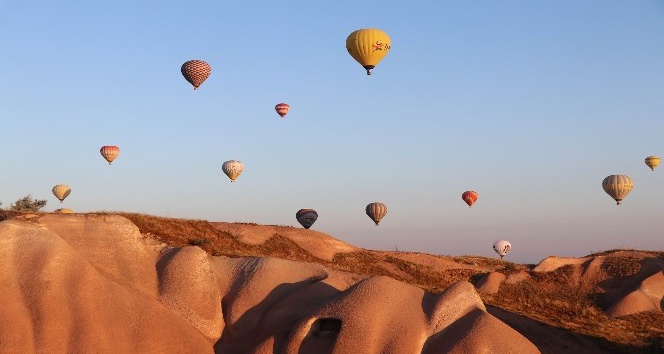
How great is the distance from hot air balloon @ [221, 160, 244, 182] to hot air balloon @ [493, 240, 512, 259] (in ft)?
94.8

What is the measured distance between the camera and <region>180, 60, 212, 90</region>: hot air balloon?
6438cm

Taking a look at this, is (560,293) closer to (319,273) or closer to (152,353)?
(319,273)

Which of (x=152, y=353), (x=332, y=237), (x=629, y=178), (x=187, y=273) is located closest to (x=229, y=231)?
(x=332, y=237)

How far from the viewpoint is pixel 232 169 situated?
73062 mm

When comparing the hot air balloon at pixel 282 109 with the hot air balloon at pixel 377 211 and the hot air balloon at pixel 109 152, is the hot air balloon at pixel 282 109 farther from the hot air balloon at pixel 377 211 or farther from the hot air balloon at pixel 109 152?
the hot air balloon at pixel 109 152

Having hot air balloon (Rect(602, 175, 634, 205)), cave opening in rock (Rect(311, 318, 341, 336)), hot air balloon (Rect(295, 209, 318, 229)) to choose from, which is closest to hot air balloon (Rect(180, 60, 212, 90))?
hot air balloon (Rect(295, 209, 318, 229))

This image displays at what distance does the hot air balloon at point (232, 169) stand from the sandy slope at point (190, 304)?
41.9 m

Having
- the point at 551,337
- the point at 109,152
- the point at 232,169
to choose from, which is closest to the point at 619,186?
the point at 232,169

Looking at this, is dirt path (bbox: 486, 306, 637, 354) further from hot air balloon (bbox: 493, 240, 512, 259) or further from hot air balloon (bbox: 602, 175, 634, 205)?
hot air balloon (bbox: 493, 240, 512, 259)

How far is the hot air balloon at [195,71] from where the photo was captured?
211 ft

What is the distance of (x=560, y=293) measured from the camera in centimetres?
5428

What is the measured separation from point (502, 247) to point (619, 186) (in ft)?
51.3

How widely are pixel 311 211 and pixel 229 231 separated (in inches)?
953

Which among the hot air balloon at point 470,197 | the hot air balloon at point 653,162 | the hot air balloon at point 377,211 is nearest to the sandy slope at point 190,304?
the hot air balloon at point 377,211
